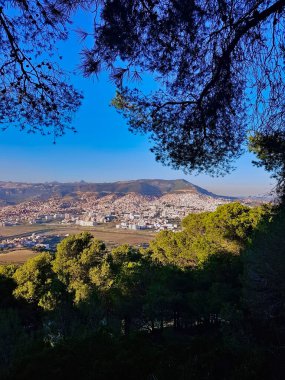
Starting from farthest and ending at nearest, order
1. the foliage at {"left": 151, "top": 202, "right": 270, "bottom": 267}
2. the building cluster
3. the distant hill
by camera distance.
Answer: the distant hill < the building cluster < the foliage at {"left": 151, "top": 202, "right": 270, "bottom": 267}

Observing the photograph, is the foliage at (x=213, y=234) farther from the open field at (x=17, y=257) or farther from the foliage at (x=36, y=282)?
the open field at (x=17, y=257)

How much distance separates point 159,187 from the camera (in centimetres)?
15488

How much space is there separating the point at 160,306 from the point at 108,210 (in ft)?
277

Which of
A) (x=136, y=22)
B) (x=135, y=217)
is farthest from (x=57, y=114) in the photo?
(x=135, y=217)

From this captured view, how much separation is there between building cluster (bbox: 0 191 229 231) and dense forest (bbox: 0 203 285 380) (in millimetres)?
49540

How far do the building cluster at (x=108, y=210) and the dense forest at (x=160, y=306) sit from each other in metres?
49.5

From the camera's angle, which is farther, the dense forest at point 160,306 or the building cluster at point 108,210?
the building cluster at point 108,210

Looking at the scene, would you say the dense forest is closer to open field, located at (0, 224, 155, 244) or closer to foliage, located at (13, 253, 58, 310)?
foliage, located at (13, 253, 58, 310)

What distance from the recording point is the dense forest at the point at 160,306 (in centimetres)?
407

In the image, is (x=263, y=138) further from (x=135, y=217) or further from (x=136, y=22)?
(x=135, y=217)

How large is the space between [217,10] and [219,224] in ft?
39.6

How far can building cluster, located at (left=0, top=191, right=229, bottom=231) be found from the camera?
251 ft

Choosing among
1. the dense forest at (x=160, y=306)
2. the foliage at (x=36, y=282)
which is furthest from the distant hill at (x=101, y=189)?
the dense forest at (x=160, y=306)

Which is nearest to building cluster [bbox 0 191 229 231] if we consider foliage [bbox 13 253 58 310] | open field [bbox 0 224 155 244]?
open field [bbox 0 224 155 244]
